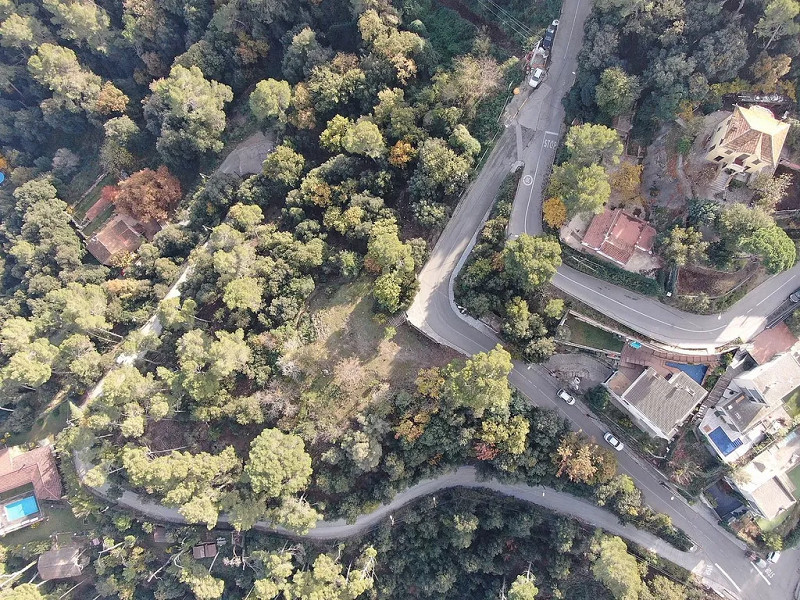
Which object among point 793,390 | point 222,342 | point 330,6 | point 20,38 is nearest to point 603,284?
point 793,390

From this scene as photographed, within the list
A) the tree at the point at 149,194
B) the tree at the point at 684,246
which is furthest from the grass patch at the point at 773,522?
the tree at the point at 149,194

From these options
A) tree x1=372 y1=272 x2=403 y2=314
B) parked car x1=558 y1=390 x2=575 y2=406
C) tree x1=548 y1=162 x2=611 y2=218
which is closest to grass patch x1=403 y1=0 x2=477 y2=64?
tree x1=548 y1=162 x2=611 y2=218

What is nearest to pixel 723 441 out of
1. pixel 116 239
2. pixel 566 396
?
pixel 566 396

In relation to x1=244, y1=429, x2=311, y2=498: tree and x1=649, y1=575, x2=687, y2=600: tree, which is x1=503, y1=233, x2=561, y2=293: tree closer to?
x1=244, y1=429, x2=311, y2=498: tree

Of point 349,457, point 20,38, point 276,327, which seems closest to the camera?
point 349,457

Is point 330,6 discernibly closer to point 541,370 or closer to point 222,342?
point 222,342

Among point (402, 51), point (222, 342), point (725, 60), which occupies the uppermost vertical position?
point (725, 60)

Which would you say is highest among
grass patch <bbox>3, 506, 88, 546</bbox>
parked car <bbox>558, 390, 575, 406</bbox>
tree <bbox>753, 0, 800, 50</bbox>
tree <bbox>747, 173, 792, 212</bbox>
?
tree <bbox>753, 0, 800, 50</bbox>

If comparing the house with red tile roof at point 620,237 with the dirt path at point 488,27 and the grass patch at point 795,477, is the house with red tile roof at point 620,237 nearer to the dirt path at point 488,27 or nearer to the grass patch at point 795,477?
the dirt path at point 488,27
